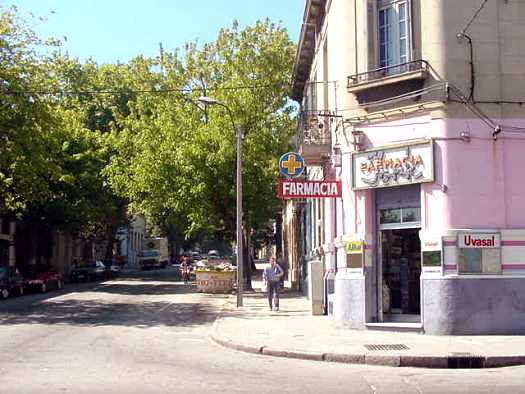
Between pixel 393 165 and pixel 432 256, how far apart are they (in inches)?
91.8

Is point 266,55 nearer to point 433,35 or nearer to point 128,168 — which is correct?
point 128,168

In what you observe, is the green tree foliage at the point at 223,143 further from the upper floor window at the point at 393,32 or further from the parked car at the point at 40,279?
the upper floor window at the point at 393,32

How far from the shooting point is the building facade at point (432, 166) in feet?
47.0

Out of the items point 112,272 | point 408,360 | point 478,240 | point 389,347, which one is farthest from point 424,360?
point 112,272

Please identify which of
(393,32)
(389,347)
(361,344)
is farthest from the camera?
(393,32)

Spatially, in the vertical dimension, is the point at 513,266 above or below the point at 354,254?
below

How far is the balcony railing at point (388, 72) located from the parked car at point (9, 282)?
20061 millimetres

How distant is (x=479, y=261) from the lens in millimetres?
14391

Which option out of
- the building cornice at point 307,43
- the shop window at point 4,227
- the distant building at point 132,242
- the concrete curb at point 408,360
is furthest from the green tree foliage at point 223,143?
the distant building at point 132,242

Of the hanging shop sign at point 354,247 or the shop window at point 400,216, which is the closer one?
the shop window at point 400,216

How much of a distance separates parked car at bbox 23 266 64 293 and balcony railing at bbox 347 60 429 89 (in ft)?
76.1

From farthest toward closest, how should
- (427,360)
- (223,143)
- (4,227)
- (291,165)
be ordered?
(4,227) → (223,143) → (291,165) → (427,360)

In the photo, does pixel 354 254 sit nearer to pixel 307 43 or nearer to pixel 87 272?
pixel 307 43

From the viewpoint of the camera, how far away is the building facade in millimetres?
14312
